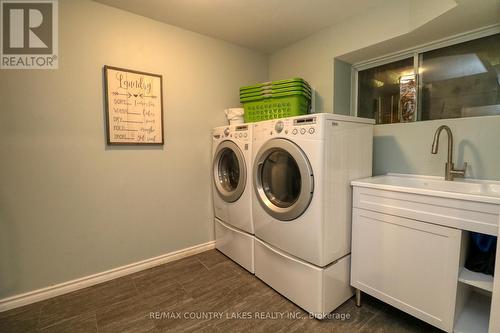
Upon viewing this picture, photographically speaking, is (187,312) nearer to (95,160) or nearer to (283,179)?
(283,179)

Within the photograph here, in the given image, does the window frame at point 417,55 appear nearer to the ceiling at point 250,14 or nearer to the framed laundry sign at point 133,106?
the ceiling at point 250,14

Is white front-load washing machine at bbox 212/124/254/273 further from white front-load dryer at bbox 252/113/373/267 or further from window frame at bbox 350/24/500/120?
window frame at bbox 350/24/500/120

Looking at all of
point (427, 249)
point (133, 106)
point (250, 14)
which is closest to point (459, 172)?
point (427, 249)

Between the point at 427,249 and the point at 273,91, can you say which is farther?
the point at 273,91

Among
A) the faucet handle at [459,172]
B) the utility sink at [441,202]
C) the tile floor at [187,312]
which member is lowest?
the tile floor at [187,312]

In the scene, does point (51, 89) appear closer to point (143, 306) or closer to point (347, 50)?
point (143, 306)

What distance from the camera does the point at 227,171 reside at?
91.0 inches

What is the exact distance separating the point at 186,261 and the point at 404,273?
1.76m

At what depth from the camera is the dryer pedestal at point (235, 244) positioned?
1.95 m

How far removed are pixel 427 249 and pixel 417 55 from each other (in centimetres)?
158

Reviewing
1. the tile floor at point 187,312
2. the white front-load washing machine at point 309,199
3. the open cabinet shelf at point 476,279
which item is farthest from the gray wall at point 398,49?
the tile floor at point 187,312

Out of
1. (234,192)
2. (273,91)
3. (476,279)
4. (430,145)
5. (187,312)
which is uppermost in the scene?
(273,91)

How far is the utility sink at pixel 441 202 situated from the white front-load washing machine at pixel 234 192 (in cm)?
84

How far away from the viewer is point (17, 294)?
5.18ft
